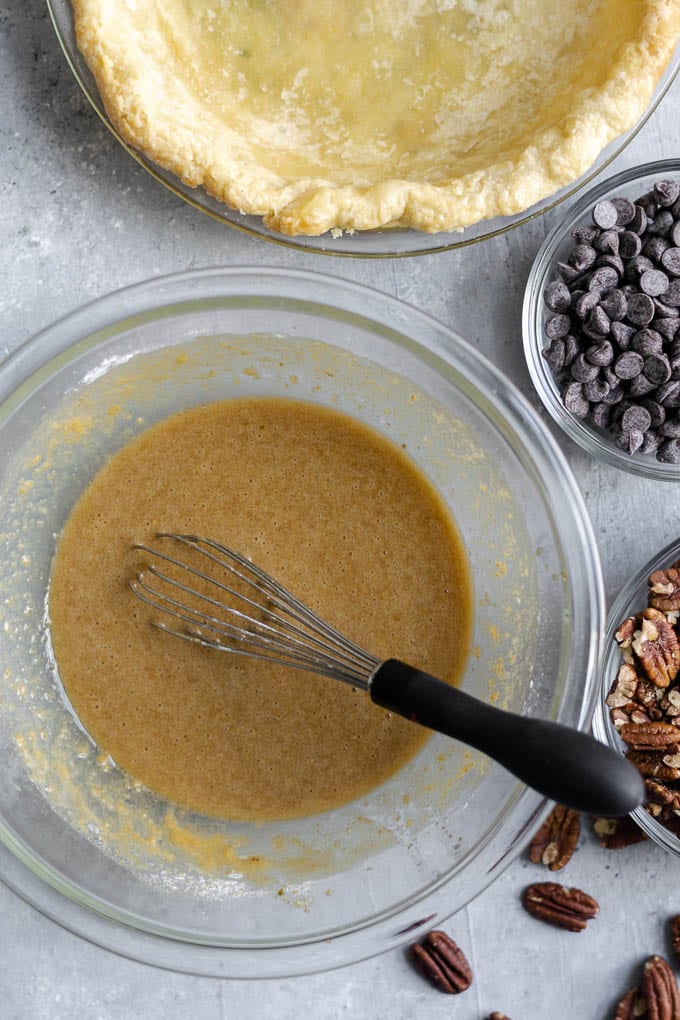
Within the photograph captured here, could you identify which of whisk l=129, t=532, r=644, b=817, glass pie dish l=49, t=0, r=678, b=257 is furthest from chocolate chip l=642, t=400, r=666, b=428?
whisk l=129, t=532, r=644, b=817

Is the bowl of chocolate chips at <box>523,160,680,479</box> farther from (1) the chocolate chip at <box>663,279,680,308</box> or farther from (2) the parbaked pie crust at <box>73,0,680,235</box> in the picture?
(2) the parbaked pie crust at <box>73,0,680,235</box>

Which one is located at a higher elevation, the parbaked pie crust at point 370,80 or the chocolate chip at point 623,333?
the parbaked pie crust at point 370,80

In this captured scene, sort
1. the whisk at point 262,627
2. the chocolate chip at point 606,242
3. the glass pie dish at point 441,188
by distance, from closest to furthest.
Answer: the whisk at point 262,627 < the glass pie dish at point 441,188 < the chocolate chip at point 606,242

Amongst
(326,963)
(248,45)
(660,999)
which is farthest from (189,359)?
(660,999)

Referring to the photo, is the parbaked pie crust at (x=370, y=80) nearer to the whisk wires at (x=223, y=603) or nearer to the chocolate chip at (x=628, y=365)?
the chocolate chip at (x=628, y=365)

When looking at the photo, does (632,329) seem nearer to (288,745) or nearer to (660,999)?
(288,745)

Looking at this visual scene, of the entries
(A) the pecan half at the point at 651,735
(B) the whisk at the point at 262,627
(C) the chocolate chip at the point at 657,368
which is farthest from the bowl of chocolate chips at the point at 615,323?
(B) the whisk at the point at 262,627
